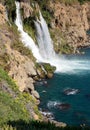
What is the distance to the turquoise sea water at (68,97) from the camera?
44.0 metres

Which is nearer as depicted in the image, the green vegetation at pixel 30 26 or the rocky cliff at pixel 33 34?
the rocky cliff at pixel 33 34

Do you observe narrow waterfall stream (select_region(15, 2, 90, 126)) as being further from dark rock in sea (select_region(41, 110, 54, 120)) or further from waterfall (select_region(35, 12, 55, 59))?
dark rock in sea (select_region(41, 110, 54, 120))

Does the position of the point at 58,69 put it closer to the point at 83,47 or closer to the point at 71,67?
the point at 71,67

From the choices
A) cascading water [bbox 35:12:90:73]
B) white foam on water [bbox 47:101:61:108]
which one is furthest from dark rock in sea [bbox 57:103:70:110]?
cascading water [bbox 35:12:90:73]

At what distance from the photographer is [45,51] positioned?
3086 inches

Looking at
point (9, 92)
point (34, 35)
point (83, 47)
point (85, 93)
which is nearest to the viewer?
point (9, 92)

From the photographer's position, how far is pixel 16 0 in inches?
2995

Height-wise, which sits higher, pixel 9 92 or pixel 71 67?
pixel 9 92

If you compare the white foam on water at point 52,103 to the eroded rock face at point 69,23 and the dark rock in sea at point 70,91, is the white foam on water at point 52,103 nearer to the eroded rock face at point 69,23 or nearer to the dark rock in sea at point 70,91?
the dark rock in sea at point 70,91

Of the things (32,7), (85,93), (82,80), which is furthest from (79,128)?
(32,7)

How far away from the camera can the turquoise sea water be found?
43987mm

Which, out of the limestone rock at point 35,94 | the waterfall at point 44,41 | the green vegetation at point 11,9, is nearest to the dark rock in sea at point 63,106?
the limestone rock at point 35,94

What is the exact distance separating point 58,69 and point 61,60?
1004 centimetres

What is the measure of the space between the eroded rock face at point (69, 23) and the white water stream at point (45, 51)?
7939mm
